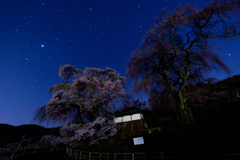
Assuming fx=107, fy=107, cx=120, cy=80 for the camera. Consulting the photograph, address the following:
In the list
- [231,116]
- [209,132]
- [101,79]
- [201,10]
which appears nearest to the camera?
[231,116]

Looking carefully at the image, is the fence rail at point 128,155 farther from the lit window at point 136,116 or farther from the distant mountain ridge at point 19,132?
the distant mountain ridge at point 19,132

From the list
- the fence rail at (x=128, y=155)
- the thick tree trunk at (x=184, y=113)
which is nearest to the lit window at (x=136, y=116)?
the thick tree trunk at (x=184, y=113)

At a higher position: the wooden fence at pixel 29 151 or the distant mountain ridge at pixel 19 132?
the distant mountain ridge at pixel 19 132

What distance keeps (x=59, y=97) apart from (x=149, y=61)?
13.2 meters

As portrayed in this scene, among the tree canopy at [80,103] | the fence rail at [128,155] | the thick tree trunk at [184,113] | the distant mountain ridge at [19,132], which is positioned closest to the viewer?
the fence rail at [128,155]

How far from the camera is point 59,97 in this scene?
15312 mm

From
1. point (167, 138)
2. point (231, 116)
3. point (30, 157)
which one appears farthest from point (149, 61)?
point (30, 157)

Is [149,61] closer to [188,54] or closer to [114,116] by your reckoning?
[188,54]

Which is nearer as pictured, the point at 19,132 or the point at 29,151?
the point at 29,151

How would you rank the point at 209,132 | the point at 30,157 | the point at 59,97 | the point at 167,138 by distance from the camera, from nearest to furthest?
the point at 209,132 → the point at 167,138 → the point at 30,157 → the point at 59,97

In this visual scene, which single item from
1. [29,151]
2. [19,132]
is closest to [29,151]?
[29,151]

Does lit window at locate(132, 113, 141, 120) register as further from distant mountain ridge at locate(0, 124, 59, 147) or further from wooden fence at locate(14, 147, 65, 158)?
distant mountain ridge at locate(0, 124, 59, 147)

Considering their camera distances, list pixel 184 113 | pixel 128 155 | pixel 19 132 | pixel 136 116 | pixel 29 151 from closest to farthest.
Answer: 1. pixel 128 155
2. pixel 184 113
3. pixel 136 116
4. pixel 29 151
5. pixel 19 132

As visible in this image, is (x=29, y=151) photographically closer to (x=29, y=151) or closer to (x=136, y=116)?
(x=29, y=151)
